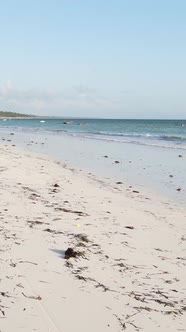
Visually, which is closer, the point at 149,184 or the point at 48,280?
the point at 48,280

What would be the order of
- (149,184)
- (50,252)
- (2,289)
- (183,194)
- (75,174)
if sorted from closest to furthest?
(2,289), (50,252), (183,194), (149,184), (75,174)

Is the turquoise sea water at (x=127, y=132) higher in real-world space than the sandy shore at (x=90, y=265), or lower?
higher

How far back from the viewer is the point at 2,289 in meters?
3.60

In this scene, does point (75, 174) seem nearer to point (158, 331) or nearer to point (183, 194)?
point (183, 194)

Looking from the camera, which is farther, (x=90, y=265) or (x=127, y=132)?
(x=127, y=132)

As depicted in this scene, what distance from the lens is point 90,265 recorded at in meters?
4.41

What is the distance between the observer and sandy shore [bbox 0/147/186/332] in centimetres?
326

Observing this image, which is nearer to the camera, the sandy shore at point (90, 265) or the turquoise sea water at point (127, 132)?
the sandy shore at point (90, 265)

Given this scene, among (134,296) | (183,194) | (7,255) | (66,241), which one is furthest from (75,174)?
(134,296)

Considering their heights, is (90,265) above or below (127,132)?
below

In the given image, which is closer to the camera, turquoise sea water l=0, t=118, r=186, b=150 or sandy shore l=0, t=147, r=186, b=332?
sandy shore l=0, t=147, r=186, b=332

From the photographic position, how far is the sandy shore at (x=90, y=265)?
326cm

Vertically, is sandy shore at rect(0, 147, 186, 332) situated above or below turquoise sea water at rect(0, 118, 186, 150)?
below

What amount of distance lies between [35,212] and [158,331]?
387 cm
